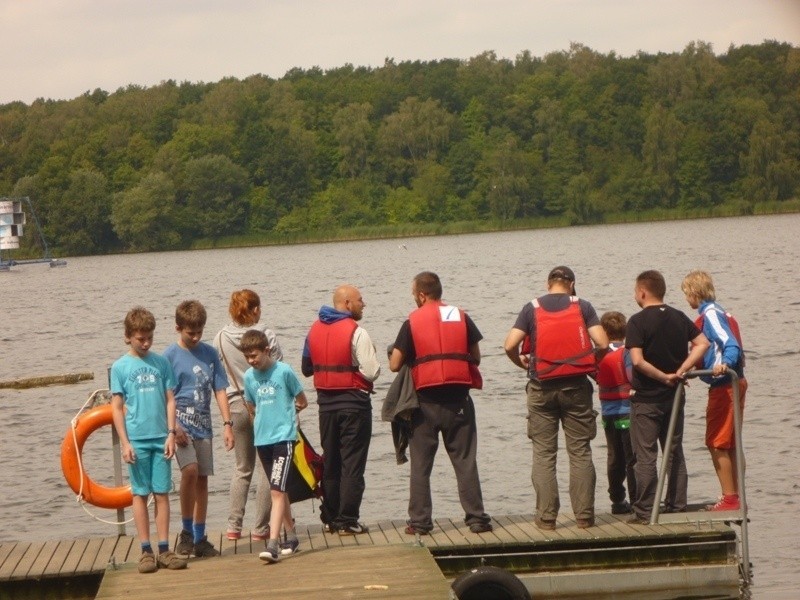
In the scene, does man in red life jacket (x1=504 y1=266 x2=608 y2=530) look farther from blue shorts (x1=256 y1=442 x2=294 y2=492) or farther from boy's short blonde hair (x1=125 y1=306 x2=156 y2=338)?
boy's short blonde hair (x1=125 y1=306 x2=156 y2=338)

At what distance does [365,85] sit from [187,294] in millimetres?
96218

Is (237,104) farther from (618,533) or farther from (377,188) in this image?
(618,533)

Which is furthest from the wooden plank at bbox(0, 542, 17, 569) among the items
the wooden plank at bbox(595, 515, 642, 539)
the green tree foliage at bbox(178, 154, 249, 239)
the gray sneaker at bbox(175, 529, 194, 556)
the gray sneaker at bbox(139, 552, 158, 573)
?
the green tree foliage at bbox(178, 154, 249, 239)

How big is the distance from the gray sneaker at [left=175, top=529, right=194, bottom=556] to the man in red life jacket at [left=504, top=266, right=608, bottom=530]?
234 centimetres

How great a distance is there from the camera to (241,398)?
9.33 m

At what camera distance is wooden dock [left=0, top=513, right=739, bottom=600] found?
881 cm

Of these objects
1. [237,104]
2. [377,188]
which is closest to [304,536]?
[377,188]

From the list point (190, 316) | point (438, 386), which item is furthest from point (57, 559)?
point (438, 386)

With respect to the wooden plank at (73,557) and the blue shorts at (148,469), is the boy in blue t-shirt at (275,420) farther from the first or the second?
the wooden plank at (73,557)

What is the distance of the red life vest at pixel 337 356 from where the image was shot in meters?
9.34

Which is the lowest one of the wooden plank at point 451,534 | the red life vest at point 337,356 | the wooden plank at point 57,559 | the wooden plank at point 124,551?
the wooden plank at point 57,559

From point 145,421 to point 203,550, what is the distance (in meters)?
1.13

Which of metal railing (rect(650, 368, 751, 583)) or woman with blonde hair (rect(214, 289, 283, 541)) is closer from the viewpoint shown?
woman with blonde hair (rect(214, 289, 283, 541))

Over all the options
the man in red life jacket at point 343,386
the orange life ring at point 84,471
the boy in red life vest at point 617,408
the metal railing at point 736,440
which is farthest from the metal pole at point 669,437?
the orange life ring at point 84,471
